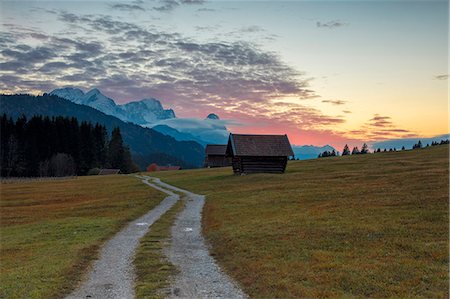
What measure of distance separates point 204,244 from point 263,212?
9.60 m

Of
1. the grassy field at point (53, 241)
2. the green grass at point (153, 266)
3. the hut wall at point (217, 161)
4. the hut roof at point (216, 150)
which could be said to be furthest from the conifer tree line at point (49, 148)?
the green grass at point (153, 266)

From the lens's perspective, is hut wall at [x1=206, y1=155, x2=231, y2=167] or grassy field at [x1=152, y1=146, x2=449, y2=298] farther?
hut wall at [x1=206, y1=155, x2=231, y2=167]

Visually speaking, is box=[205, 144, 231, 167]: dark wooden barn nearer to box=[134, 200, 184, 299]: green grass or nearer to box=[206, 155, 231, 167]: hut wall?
box=[206, 155, 231, 167]: hut wall

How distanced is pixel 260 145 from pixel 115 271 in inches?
2266

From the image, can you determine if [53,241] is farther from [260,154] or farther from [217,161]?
[217,161]

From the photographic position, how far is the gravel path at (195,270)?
Result: 44.7 feet

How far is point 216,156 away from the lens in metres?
128

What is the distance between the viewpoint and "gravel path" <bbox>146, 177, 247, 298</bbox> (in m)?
13.6

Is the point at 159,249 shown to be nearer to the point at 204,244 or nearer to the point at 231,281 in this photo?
the point at 204,244

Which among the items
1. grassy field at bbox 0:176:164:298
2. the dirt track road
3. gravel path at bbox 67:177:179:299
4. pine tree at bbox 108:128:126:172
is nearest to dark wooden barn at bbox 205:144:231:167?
pine tree at bbox 108:128:126:172

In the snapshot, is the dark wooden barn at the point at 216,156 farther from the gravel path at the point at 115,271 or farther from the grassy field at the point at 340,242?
the gravel path at the point at 115,271

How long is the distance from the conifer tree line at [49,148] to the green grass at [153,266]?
10560 cm

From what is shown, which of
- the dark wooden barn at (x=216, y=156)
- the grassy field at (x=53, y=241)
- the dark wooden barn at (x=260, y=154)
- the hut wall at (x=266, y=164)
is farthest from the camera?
the dark wooden barn at (x=216, y=156)

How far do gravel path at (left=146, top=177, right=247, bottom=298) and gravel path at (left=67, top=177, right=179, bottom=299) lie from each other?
5.92 feet
